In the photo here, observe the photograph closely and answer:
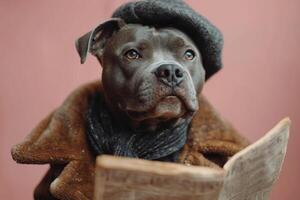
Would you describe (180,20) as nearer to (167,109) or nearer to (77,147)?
(167,109)

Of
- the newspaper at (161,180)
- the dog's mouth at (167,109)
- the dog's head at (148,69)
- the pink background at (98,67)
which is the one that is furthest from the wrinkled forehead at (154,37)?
the pink background at (98,67)

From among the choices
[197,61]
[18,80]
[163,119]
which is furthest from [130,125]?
[18,80]

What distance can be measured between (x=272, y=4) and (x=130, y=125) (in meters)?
0.86

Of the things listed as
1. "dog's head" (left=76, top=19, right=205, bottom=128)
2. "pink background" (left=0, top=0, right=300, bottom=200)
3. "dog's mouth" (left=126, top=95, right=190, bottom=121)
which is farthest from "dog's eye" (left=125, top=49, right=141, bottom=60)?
"pink background" (left=0, top=0, right=300, bottom=200)

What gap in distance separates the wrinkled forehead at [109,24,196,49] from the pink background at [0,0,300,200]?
64 cm

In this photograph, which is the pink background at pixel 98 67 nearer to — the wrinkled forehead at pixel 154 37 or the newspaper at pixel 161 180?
the wrinkled forehead at pixel 154 37

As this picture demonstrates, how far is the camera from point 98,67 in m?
1.85

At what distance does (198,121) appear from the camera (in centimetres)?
130

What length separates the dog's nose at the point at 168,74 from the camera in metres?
1.12

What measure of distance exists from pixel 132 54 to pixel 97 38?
4.6 inches

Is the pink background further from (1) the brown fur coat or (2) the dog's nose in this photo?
(2) the dog's nose

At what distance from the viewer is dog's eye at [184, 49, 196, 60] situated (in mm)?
1206

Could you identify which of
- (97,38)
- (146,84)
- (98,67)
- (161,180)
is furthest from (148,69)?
(98,67)

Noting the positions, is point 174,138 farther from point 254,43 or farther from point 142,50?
point 254,43
